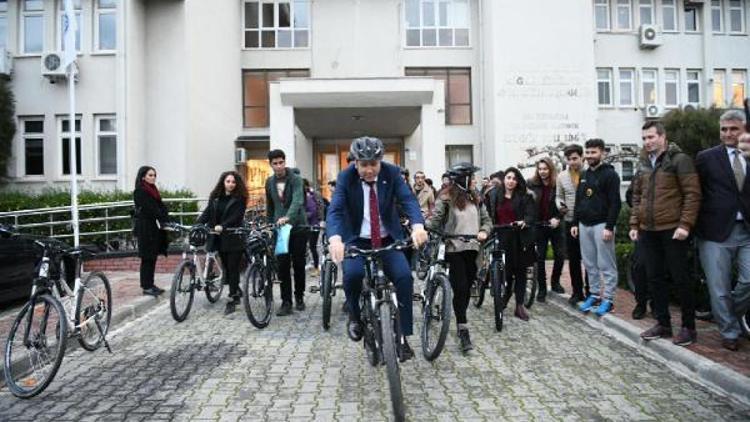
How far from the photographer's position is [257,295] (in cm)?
760

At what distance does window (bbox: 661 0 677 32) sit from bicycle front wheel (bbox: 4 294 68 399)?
2992 centimetres

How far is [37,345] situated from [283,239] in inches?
136

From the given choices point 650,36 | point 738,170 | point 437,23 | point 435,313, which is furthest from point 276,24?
point 738,170

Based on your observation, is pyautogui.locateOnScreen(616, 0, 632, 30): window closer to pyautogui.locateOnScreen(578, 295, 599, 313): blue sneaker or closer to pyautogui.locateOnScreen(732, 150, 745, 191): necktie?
pyautogui.locateOnScreen(578, 295, 599, 313): blue sneaker

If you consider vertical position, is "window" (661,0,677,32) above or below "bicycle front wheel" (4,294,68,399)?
above

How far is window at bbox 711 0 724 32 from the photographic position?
95.8 feet

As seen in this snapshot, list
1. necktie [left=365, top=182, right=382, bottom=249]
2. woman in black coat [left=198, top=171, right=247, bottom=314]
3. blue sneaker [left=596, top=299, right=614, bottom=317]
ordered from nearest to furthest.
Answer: necktie [left=365, top=182, right=382, bottom=249] < blue sneaker [left=596, top=299, right=614, bottom=317] < woman in black coat [left=198, top=171, right=247, bottom=314]

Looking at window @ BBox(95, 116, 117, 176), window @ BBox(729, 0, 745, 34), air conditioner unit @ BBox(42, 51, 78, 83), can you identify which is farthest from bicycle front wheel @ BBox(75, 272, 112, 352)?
window @ BBox(729, 0, 745, 34)

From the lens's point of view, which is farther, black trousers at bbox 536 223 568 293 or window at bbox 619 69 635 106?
window at bbox 619 69 635 106

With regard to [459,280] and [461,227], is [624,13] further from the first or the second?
[459,280]

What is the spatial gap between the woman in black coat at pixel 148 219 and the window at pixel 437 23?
1943 centimetres

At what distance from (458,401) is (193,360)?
2.78m

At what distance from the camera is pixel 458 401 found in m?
4.71

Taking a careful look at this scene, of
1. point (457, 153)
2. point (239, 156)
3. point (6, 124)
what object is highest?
point (6, 124)
